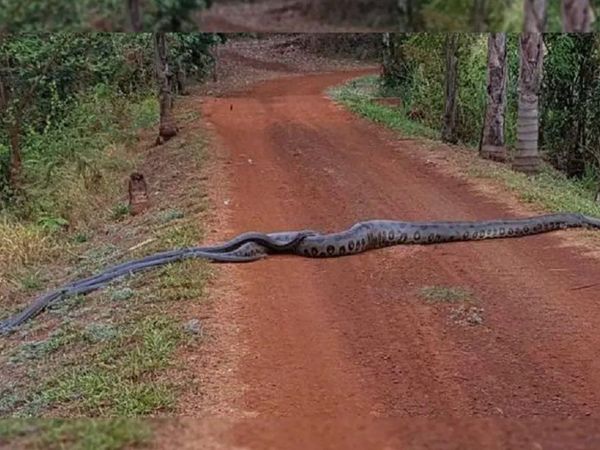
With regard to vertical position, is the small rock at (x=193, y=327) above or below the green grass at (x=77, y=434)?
below

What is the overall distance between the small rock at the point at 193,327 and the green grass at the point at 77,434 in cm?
180

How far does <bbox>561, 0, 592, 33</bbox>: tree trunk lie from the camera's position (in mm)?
1100

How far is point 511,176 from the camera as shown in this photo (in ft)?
38.3

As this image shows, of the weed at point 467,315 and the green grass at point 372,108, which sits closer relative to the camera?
the weed at point 467,315

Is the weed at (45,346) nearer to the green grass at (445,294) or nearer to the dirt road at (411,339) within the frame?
the dirt road at (411,339)

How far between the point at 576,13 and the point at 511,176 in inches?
427

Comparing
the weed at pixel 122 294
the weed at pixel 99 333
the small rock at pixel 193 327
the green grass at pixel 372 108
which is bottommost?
the green grass at pixel 372 108

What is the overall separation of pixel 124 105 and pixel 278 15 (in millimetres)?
16834

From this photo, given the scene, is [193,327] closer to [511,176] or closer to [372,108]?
[511,176]

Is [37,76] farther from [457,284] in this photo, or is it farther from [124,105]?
[457,284]

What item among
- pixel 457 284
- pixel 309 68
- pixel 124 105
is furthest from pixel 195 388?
pixel 309 68

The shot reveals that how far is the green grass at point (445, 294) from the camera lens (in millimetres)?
6393

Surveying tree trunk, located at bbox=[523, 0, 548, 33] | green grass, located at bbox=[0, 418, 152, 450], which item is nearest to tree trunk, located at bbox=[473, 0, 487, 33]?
tree trunk, located at bbox=[523, 0, 548, 33]

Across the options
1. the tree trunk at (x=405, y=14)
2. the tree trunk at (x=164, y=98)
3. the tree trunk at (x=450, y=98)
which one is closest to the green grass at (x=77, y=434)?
the tree trunk at (x=405, y=14)
